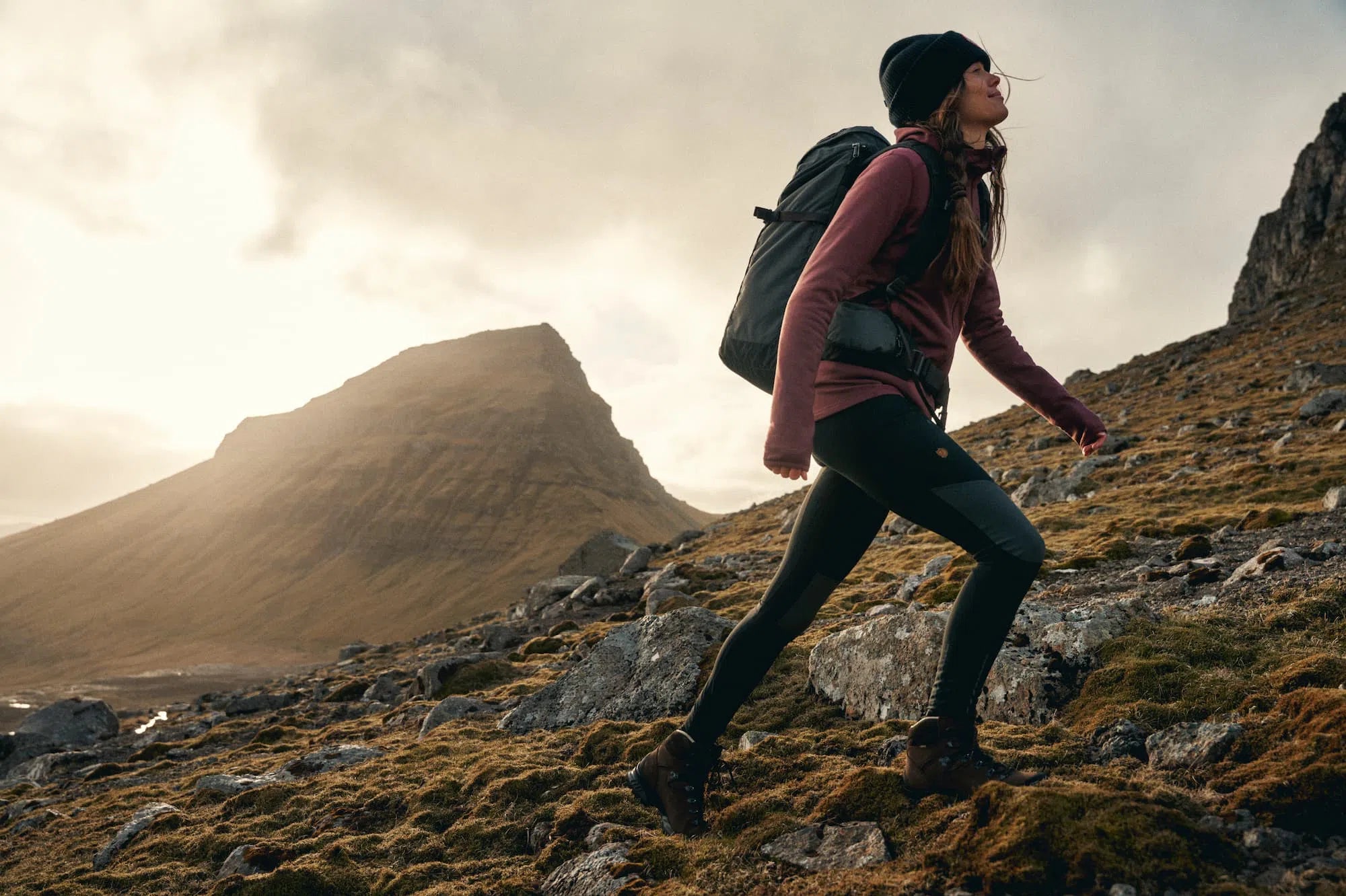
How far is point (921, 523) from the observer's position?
10.7 feet

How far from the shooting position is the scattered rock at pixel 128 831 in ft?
21.8

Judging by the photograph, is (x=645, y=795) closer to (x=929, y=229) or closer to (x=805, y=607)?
(x=805, y=607)

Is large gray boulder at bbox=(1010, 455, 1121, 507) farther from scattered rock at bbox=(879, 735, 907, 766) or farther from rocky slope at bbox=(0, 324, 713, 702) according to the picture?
rocky slope at bbox=(0, 324, 713, 702)

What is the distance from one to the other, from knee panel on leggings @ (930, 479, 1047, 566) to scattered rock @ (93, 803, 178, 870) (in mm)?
8198

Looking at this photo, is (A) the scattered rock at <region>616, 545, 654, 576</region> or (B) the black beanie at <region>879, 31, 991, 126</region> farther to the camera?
(A) the scattered rock at <region>616, 545, 654, 576</region>

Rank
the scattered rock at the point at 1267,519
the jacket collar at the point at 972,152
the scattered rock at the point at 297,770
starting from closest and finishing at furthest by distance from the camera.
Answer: the jacket collar at the point at 972,152 → the scattered rock at the point at 297,770 → the scattered rock at the point at 1267,519

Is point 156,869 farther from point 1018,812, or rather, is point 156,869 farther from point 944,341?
point 944,341

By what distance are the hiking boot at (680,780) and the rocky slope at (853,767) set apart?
138 millimetres

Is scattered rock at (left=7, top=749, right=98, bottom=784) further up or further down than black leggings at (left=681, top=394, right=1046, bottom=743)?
further down

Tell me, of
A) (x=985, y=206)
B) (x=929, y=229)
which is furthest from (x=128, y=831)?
(x=985, y=206)

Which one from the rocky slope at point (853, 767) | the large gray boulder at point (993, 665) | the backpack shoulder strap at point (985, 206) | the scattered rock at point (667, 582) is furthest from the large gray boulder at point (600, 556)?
the backpack shoulder strap at point (985, 206)

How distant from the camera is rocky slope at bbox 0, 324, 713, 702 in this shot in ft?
301

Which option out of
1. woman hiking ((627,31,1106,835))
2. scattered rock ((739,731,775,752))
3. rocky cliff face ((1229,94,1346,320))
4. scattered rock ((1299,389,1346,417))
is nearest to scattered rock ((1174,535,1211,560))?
scattered rock ((739,731,775,752))

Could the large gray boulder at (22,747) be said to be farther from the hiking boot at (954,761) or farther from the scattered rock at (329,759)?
the hiking boot at (954,761)
